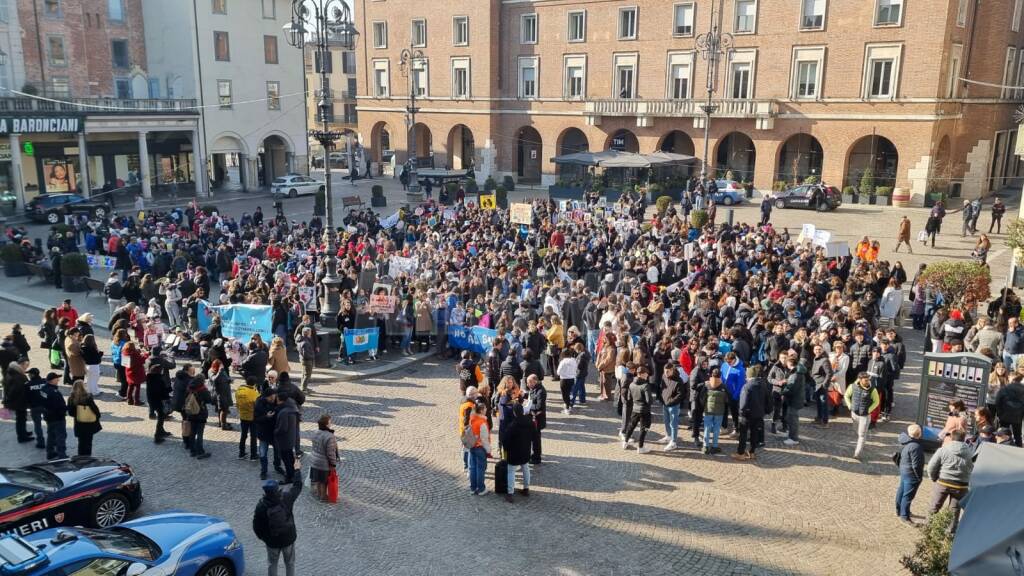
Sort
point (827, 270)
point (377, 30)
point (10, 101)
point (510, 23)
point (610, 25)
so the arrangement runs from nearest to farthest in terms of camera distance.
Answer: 1. point (827, 270)
2. point (10, 101)
3. point (610, 25)
4. point (510, 23)
5. point (377, 30)

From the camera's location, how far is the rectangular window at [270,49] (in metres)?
52.3

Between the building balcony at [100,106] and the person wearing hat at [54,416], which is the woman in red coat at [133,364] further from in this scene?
the building balcony at [100,106]

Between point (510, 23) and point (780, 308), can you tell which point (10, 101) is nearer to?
point (510, 23)

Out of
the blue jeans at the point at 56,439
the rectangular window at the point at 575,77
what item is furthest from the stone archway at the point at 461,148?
the blue jeans at the point at 56,439

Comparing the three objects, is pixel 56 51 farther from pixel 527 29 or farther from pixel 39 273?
pixel 527 29

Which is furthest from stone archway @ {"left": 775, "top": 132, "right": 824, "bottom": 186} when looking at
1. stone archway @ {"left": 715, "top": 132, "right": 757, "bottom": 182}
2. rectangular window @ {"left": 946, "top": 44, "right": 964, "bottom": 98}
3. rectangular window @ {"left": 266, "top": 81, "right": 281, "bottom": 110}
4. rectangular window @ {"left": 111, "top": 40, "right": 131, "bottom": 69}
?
rectangular window @ {"left": 111, "top": 40, "right": 131, "bottom": 69}

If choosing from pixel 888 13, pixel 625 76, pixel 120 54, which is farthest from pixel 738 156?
pixel 120 54

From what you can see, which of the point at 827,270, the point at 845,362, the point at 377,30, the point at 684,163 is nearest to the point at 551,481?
the point at 845,362

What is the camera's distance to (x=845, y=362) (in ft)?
46.5

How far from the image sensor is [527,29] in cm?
5375

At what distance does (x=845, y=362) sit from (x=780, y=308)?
3145mm

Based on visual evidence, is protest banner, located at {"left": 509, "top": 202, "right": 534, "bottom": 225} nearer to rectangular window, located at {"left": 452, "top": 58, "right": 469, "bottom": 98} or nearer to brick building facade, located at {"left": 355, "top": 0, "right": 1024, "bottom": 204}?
brick building facade, located at {"left": 355, "top": 0, "right": 1024, "bottom": 204}

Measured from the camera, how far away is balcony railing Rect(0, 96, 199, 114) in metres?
39.8

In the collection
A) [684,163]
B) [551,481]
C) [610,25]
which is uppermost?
[610,25]
